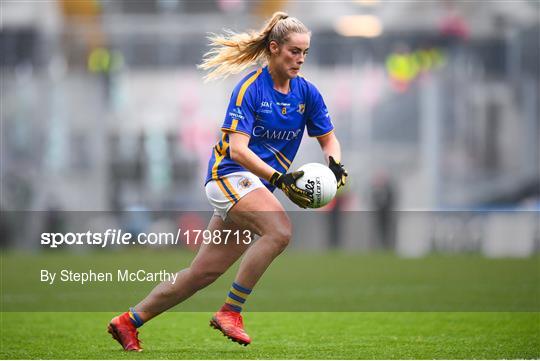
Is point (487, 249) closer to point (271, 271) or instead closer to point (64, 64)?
point (271, 271)

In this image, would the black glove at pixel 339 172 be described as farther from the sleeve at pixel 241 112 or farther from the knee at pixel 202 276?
the knee at pixel 202 276

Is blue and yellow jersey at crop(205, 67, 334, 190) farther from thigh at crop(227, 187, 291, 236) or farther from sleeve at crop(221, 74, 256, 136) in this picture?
thigh at crop(227, 187, 291, 236)

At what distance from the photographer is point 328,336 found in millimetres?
8766

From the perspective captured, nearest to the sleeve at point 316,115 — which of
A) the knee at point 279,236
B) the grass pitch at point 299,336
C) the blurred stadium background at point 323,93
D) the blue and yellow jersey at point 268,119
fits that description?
the blue and yellow jersey at point 268,119

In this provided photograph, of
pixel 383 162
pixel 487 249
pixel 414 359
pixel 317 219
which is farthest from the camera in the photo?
pixel 383 162

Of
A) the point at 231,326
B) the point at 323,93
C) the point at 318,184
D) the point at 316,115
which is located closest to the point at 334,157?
the point at 316,115

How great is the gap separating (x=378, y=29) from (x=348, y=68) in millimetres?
1299

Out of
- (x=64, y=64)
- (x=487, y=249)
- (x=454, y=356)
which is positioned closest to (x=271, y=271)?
(x=487, y=249)

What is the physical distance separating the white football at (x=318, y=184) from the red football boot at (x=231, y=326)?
2.80 feet

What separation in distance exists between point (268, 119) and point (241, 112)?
23 cm

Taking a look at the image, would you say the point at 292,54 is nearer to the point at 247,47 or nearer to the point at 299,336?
the point at 247,47

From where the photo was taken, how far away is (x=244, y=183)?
290 inches

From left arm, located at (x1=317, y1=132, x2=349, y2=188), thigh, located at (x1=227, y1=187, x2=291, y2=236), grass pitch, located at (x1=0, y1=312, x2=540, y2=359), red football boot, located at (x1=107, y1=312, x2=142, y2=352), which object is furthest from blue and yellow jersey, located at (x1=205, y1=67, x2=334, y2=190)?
grass pitch, located at (x1=0, y1=312, x2=540, y2=359)

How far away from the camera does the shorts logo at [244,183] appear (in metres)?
7.34
